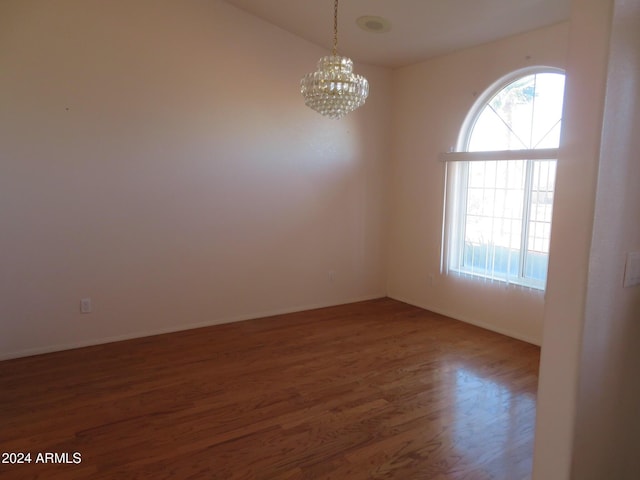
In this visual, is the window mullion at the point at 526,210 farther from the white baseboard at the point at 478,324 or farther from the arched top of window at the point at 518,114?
the white baseboard at the point at 478,324

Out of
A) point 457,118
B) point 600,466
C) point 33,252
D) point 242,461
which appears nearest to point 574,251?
point 600,466

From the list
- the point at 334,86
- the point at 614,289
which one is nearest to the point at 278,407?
the point at 614,289

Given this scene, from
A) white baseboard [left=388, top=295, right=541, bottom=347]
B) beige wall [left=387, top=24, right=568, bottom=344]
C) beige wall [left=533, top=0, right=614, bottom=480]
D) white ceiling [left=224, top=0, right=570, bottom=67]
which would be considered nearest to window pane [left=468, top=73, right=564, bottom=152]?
beige wall [left=387, top=24, right=568, bottom=344]

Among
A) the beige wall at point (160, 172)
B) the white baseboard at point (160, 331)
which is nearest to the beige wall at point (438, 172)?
the beige wall at point (160, 172)

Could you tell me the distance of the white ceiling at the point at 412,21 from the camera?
3.34 meters

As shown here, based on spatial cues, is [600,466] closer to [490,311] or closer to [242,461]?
[242,461]

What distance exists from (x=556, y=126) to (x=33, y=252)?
4353mm

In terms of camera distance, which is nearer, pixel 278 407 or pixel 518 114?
pixel 278 407

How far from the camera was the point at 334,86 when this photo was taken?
2.70 metres

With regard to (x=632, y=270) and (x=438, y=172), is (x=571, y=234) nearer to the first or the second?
(x=632, y=270)

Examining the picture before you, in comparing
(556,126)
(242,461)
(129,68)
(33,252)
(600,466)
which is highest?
(129,68)

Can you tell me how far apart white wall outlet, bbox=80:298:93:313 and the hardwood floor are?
32 centimetres

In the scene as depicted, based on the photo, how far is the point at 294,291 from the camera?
4664mm

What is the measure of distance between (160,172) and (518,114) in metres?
3.28
